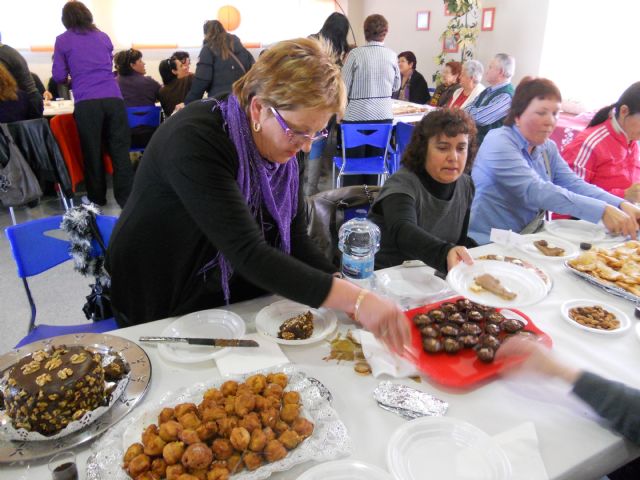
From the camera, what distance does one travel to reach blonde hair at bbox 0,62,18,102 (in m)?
3.63

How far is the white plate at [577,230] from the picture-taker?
2012mm

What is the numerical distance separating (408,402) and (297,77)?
829 mm

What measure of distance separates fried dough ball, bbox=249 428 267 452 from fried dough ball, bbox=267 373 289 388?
15cm

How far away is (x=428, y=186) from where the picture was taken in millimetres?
1953

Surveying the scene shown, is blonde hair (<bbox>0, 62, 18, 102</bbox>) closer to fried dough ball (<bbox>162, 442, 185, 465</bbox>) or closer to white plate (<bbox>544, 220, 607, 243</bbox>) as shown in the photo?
fried dough ball (<bbox>162, 442, 185, 465</bbox>)

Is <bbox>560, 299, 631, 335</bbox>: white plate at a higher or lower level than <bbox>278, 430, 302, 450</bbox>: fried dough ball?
lower

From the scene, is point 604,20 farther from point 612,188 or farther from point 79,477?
point 79,477

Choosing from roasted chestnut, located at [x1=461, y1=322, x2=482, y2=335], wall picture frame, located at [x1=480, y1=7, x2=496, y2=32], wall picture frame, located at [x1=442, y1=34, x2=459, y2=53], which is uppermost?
wall picture frame, located at [x1=480, y1=7, x2=496, y2=32]

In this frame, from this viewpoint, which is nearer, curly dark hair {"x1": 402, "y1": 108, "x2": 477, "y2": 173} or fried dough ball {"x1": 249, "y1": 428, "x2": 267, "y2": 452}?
fried dough ball {"x1": 249, "y1": 428, "x2": 267, "y2": 452}

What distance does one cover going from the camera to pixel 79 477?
81 cm

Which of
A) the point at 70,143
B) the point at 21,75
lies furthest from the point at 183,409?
the point at 70,143

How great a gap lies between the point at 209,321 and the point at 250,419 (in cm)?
50

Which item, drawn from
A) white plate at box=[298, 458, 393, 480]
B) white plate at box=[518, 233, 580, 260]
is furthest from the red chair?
white plate at box=[298, 458, 393, 480]

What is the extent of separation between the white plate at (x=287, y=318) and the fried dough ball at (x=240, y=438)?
38 cm
